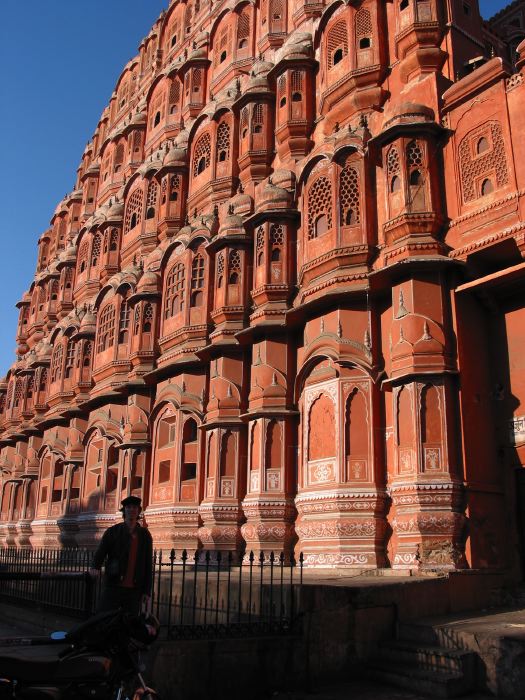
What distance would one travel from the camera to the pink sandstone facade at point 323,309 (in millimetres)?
11641

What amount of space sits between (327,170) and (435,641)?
9.68 metres

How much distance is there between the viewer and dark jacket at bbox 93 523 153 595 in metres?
5.53

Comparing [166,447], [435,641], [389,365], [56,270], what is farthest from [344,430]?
[56,270]

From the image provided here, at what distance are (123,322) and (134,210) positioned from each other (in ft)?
16.5

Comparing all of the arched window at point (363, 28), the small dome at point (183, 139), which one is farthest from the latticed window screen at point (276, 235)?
the small dome at point (183, 139)

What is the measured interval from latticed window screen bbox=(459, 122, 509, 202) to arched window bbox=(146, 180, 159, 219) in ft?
42.3

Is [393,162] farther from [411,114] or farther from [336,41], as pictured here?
[336,41]

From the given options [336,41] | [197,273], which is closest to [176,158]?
[197,273]

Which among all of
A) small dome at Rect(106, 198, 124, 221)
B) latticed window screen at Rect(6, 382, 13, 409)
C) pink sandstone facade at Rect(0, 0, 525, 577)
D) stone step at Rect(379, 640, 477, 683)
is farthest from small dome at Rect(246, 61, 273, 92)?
latticed window screen at Rect(6, 382, 13, 409)

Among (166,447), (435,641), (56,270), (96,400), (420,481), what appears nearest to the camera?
(435,641)

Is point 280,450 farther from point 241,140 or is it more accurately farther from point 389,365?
point 241,140

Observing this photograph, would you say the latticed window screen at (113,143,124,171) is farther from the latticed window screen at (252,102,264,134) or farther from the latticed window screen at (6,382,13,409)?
the latticed window screen at (252,102,264,134)

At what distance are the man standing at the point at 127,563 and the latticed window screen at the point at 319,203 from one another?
996 cm

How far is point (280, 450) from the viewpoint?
14.6 metres
